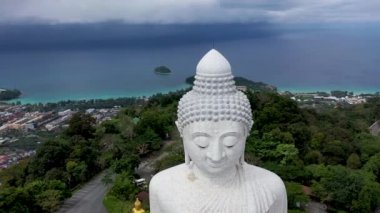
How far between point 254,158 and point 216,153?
522 inches

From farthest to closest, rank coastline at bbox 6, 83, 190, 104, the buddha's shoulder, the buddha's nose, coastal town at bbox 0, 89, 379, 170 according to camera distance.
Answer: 1. coastline at bbox 6, 83, 190, 104
2. coastal town at bbox 0, 89, 379, 170
3. the buddha's shoulder
4. the buddha's nose

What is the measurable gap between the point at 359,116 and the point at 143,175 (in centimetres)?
1856

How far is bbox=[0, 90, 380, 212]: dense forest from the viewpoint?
16078 mm

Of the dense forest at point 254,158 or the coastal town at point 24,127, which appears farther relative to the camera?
the coastal town at point 24,127

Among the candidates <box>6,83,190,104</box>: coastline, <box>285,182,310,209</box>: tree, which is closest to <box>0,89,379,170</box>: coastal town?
<box>6,83,190,104</box>: coastline

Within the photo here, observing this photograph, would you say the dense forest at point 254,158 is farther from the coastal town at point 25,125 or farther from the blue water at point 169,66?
the blue water at point 169,66

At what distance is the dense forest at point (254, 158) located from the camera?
52.7 feet

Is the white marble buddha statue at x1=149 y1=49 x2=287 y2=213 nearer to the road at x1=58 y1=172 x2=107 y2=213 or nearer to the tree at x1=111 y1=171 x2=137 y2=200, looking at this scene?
the tree at x1=111 y1=171 x2=137 y2=200

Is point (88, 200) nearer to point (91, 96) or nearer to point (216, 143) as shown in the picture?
point (216, 143)

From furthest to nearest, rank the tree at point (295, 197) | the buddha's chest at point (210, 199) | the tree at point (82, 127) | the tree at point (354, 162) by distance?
the tree at point (82, 127)
the tree at point (354, 162)
the tree at point (295, 197)
the buddha's chest at point (210, 199)

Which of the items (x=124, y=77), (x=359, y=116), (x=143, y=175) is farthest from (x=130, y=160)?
(x=124, y=77)

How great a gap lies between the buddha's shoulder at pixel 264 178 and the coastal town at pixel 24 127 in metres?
21.1

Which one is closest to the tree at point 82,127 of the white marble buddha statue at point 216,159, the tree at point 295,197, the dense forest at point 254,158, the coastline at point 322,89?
the dense forest at point 254,158

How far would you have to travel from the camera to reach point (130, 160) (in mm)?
17547
